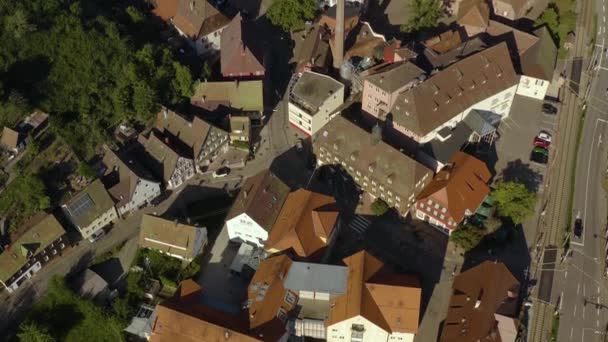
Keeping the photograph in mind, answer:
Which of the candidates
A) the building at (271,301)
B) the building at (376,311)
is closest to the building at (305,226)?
the building at (271,301)

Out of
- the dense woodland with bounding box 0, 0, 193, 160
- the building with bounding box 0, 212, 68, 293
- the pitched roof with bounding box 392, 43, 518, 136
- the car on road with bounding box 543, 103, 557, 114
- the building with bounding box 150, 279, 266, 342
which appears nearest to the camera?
the building with bounding box 150, 279, 266, 342

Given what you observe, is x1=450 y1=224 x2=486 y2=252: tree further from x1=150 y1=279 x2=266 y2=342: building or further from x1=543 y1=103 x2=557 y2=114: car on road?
x1=150 y1=279 x2=266 y2=342: building

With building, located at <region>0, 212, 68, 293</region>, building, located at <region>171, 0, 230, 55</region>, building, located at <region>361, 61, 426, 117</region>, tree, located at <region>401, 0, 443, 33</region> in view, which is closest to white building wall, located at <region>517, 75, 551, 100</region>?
building, located at <region>361, 61, 426, 117</region>

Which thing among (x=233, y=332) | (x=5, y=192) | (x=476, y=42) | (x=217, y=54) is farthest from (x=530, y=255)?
(x=5, y=192)

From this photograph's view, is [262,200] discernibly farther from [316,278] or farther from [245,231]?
[316,278]

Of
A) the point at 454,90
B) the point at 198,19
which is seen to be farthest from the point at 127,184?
the point at 454,90

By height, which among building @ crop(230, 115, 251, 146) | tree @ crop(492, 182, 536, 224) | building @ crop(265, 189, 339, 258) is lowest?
building @ crop(265, 189, 339, 258)
